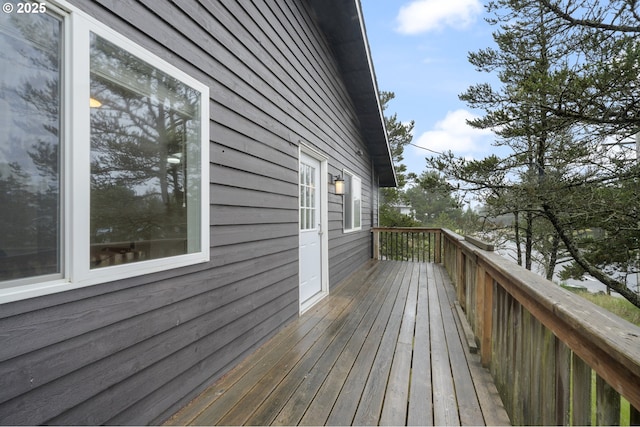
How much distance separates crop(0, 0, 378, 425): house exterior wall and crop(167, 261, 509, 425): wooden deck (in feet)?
0.67

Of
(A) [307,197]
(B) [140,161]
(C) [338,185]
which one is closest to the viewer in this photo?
(B) [140,161]

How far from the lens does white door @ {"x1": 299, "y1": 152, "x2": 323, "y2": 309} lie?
3.66m

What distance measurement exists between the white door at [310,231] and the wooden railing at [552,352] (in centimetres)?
199

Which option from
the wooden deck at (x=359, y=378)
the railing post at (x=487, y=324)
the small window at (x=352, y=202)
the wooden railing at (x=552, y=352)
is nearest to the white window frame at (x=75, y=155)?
the wooden deck at (x=359, y=378)

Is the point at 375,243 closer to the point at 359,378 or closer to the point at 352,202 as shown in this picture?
the point at 352,202

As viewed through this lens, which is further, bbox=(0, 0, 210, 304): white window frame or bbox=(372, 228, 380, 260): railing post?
bbox=(372, 228, 380, 260): railing post

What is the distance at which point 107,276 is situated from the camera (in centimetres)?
132

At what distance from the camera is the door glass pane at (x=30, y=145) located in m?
1.04

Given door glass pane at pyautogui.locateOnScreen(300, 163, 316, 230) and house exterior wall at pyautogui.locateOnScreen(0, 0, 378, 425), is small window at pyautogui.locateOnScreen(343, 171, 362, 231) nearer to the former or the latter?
door glass pane at pyautogui.locateOnScreen(300, 163, 316, 230)

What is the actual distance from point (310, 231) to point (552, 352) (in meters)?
2.95

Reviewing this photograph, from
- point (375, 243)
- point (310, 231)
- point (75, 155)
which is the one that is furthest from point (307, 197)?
point (375, 243)

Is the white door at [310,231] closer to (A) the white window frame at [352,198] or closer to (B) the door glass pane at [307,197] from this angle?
(B) the door glass pane at [307,197]

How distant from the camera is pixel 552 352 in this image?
1.18 meters

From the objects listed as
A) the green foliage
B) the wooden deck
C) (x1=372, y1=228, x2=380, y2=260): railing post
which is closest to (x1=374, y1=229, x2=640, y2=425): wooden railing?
the wooden deck
